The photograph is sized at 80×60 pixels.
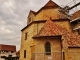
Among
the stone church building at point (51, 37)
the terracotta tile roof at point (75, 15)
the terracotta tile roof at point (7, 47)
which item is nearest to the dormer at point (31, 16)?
the stone church building at point (51, 37)

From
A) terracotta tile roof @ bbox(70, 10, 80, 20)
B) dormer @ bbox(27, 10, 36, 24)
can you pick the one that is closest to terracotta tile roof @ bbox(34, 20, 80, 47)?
dormer @ bbox(27, 10, 36, 24)

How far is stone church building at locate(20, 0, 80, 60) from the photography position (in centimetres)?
1793

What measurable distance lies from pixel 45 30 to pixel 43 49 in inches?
125

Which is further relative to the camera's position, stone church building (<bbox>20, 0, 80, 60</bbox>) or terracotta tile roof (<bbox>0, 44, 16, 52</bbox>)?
terracotta tile roof (<bbox>0, 44, 16, 52</bbox>)

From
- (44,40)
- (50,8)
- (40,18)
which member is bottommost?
(44,40)

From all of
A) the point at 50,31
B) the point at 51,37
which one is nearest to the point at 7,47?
the point at 50,31

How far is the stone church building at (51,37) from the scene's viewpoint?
17933mm

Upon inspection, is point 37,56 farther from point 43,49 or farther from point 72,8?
point 72,8

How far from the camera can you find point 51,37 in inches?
810

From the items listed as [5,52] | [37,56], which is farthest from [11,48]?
[37,56]

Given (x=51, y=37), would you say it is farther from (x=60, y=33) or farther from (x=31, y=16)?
(x=31, y=16)

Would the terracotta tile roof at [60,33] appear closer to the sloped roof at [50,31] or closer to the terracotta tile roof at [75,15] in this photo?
the sloped roof at [50,31]

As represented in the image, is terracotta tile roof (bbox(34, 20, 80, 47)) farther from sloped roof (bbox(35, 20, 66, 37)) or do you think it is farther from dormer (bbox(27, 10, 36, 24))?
dormer (bbox(27, 10, 36, 24))

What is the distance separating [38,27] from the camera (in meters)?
24.9
